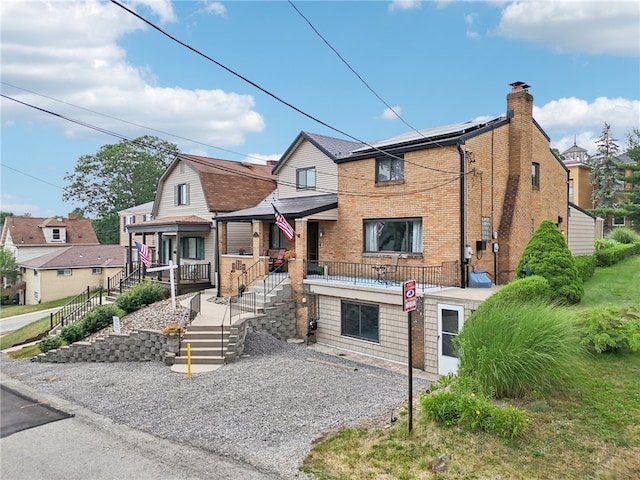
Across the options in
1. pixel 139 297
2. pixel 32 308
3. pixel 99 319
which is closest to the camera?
pixel 99 319

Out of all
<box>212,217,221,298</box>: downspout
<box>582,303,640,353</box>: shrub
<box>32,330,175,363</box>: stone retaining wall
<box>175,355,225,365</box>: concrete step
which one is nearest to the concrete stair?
<box>175,355,225,365</box>: concrete step

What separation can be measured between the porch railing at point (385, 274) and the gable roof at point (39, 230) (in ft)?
124

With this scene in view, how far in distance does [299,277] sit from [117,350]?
22.5ft

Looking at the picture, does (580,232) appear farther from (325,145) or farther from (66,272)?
(66,272)

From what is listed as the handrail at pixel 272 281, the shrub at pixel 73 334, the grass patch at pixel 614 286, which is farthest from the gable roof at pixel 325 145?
the shrub at pixel 73 334

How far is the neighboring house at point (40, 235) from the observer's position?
43062mm

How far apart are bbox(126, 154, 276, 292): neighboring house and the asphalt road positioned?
12634mm

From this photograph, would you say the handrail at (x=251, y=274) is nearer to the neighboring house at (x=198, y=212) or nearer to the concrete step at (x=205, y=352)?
the neighboring house at (x=198, y=212)

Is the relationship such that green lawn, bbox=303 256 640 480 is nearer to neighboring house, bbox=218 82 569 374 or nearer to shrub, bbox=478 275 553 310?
shrub, bbox=478 275 553 310

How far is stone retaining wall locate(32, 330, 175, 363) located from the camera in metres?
14.4

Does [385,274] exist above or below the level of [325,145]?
below

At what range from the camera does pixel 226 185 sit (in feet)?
80.2

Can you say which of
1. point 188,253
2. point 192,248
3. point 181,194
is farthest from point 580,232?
point 181,194

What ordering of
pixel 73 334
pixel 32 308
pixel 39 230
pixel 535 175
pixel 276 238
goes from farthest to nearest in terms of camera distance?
pixel 39 230 < pixel 32 308 < pixel 276 238 < pixel 535 175 < pixel 73 334
